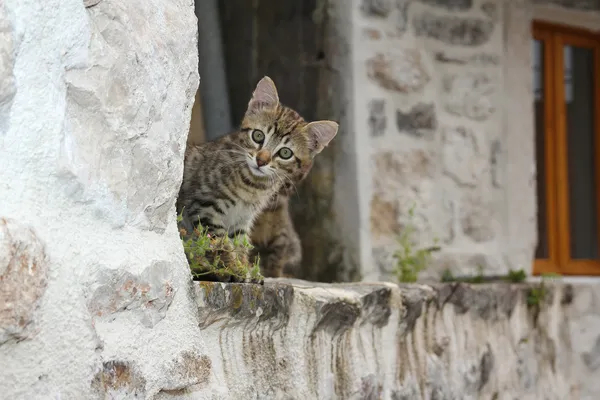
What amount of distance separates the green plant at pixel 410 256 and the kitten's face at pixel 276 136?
3.12ft

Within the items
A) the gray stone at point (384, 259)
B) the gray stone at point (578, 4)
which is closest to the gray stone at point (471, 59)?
the gray stone at point (578, 4)

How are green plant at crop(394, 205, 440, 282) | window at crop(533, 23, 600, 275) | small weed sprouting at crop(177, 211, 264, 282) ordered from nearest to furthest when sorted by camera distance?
small weed sprouting at crop(177, 211, 264, 282)
green plant at crop(394, 205, 440, 282)
window at crop(533, 23, 600, 275)

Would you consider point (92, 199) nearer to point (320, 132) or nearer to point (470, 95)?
point (320, 132)

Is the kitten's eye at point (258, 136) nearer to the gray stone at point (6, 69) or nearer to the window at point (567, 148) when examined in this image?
the gray stone at point (6, 69)

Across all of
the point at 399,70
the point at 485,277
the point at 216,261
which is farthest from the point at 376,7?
the point at 216,261

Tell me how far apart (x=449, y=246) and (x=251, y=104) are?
1.73 meters

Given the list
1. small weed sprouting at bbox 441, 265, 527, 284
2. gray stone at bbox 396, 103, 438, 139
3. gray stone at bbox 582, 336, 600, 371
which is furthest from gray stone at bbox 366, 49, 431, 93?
gray stone at bbox 582, 336, 600, 371

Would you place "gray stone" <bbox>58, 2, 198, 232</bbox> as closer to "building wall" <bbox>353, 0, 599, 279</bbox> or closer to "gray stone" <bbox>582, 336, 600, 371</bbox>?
"building wall" <bbox>353, 0, 599, 279</bbox>

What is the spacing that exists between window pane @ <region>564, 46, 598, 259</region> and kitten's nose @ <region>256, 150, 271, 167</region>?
3.12 metres

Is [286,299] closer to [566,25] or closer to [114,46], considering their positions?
[114,46]

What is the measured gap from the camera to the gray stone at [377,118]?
4223 mm

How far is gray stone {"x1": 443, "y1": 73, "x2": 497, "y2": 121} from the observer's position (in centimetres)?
450

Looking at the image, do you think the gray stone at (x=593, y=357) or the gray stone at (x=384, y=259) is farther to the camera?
the gray stone at (x=593, y=357)

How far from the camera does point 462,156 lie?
4504mm
